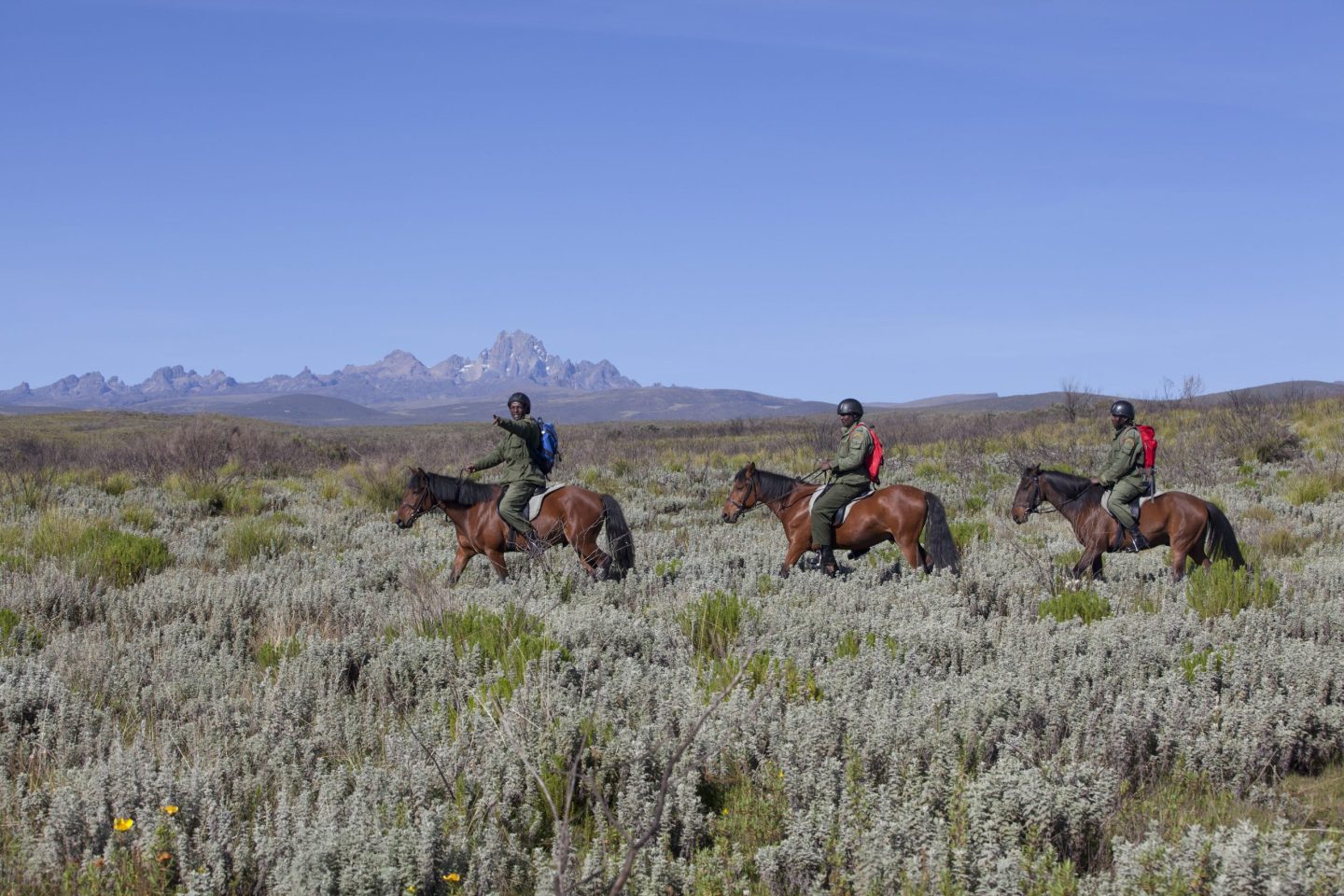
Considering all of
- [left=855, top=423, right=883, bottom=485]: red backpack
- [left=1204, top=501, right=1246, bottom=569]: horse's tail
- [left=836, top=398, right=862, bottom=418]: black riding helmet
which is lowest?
[left=1204, top=501, right=1246, bottom=569]: horse's tail

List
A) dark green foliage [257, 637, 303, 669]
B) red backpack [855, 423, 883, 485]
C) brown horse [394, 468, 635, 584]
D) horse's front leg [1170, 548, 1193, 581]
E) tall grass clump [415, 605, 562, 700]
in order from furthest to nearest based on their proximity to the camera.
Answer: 1. red backpack [855, 423, 883, 485]
2. brown horse [394, 468, 635, 584]
3. horse's front leg [1170, 548, 1193, 581]
4. dark green foliage [257, 637, 303, 669]
5. tall grass clump [415, 605, 562, 700]

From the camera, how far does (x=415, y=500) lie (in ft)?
32.2

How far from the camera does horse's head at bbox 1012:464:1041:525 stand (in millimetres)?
9938

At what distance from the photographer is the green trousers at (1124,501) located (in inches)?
356

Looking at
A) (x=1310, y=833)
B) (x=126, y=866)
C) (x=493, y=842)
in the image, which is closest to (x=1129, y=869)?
(x=1310, y=833)

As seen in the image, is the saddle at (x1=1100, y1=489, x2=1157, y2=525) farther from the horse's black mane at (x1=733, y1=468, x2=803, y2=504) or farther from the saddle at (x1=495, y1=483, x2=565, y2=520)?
the saddle at (x1=495, y1=483, x2=565, y2=520)

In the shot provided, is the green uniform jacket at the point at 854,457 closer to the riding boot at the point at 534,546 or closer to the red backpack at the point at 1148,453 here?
the red backpack at the point at 1148,453

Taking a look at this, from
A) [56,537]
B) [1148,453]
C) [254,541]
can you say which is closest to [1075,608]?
[1148,453]

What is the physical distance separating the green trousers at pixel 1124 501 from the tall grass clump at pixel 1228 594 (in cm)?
197

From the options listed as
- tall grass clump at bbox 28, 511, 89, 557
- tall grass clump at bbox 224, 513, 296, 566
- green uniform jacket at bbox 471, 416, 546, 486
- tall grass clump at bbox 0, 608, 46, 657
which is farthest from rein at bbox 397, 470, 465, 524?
tall grass clump at bbox 0, 608, 46, 657

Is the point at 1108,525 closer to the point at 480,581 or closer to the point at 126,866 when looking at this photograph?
the point at 480,581

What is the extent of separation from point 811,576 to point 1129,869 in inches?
223

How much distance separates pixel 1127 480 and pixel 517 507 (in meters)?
6.35

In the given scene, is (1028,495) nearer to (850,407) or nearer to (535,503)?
(850,407)
